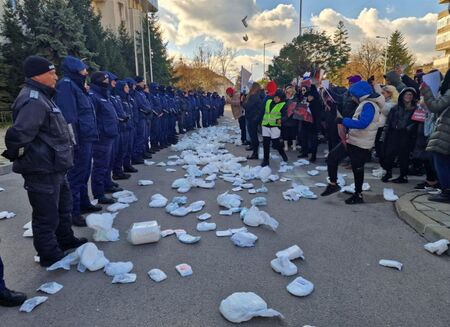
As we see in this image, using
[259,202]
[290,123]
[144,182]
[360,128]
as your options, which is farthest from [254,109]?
[360,128]

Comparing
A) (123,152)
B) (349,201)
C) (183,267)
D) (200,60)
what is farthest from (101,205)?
(200,60)

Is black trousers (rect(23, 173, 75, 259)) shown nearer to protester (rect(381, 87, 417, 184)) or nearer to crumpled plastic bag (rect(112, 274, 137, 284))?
crumpled plastic bag (rect(112, 274, 137, 284))

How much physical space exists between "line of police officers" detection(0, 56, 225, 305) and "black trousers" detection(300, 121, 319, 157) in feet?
15.0

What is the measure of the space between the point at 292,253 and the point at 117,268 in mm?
1791

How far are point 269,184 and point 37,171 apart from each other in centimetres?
451

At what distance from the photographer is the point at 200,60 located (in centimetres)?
6169

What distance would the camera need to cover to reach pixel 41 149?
3375 millimetres

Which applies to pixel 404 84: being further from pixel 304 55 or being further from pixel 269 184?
pixel 304 55

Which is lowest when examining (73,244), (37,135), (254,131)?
(73,244)

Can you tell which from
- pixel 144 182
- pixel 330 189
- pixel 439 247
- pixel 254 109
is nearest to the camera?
pixel 439 247

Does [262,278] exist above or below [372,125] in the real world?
below

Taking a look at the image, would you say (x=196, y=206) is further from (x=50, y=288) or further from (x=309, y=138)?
(x=309, y=138)

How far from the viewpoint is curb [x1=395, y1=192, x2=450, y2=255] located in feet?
13.4

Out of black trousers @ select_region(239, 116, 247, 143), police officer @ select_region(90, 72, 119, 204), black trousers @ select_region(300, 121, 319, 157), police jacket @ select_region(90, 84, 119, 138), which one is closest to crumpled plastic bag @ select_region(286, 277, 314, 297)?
police officer @ select_region(90, 72, 119, 204)
